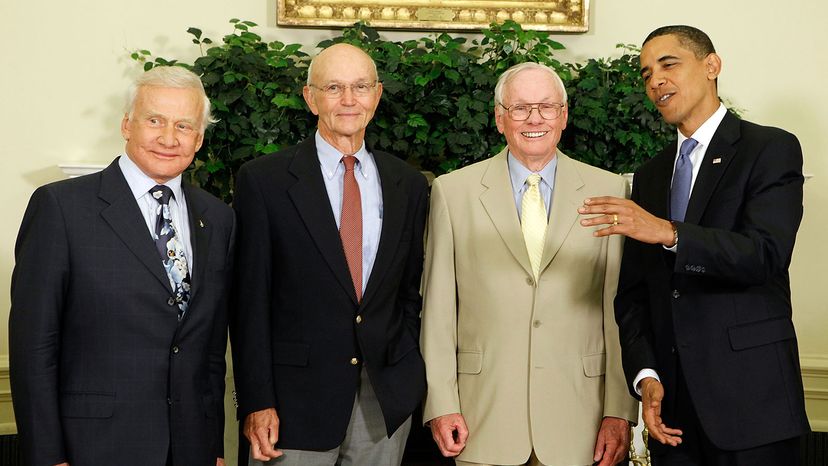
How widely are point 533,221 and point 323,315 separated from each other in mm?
649

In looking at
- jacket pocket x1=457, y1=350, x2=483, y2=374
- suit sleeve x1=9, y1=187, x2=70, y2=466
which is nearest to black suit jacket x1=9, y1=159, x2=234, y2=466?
suit sleeve x1=9, y1=187, x2=70, y2=466

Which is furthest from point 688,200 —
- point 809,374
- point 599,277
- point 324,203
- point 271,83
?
point 809,374

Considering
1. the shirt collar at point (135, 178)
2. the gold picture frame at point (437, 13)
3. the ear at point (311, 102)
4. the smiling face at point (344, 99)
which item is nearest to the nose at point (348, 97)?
the smiling face at point (344, 99)

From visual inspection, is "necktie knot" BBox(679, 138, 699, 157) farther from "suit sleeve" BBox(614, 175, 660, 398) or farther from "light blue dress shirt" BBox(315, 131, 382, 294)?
"light blue dress shirt" BBox(315, 131, 382, 294)

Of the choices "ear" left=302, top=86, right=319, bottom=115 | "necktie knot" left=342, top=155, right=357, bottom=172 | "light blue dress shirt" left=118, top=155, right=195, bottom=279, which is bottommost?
"light blue dress shirt" left=118, top=155, right=195, bottom=279

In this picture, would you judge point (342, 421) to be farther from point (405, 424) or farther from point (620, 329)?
point (620, 329)

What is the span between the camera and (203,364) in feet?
7.59

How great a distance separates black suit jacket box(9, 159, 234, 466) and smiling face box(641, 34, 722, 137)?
51.5 inches

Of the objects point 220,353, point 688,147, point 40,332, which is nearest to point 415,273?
point 220,353

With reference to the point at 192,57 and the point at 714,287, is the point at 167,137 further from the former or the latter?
the point at 192,57

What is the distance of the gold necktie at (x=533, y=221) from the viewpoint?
260 cm

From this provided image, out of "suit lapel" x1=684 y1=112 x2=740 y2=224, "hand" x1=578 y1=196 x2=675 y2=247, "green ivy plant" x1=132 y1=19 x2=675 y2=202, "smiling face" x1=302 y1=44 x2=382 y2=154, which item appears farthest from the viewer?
"green ivy plant" x1=132 y1=19 x2=675 y2=202

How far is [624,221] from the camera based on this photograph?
2.08 m

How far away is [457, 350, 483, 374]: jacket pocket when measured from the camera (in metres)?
2.57
